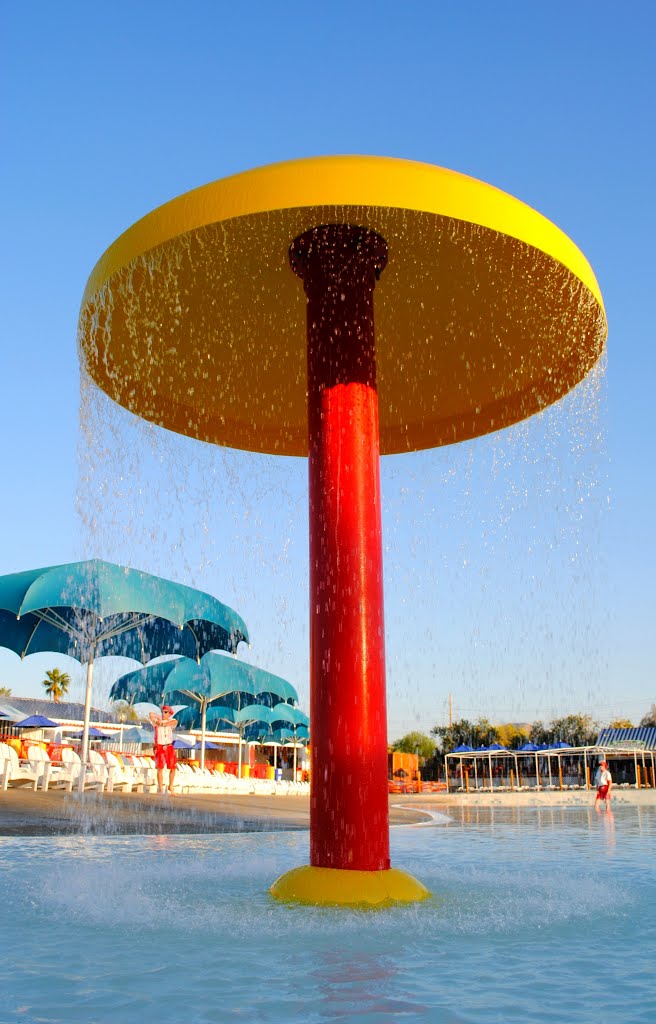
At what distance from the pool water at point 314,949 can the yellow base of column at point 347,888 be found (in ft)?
0.54

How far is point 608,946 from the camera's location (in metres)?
3.59

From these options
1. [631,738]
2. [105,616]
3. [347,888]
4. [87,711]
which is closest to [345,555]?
[347,888]

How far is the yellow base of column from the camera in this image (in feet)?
15.3

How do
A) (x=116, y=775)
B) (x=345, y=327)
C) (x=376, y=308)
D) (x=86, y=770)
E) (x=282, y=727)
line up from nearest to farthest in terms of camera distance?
1. (x=345, y=327)
2. (x=376, y=308)
3. (x=86, y=770)
4. (x=116, y=775)
5. (x=282, y=727)

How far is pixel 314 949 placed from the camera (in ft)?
11.4

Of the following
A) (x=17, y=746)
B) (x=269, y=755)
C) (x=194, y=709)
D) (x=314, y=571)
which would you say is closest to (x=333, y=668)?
(x=314, y=571)

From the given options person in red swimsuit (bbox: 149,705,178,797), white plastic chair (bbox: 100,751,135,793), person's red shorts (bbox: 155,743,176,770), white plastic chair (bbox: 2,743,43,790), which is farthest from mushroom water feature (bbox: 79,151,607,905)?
white plastic chair (bbox: 100,751,135,793)

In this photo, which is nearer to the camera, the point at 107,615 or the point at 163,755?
the point at 107,615

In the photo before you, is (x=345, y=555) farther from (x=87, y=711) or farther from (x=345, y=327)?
(x=87, y=711)

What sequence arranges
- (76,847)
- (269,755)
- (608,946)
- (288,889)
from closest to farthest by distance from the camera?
(608,946) → (288,889) → (76,847) → (269,755)

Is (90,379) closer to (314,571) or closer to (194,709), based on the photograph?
(314,571)

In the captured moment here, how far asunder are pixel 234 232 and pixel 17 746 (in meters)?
15.6

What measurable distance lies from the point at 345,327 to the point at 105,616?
37.8ft

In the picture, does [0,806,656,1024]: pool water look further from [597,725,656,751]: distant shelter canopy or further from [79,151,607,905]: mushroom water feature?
[597,725,656,751]: distant shelter canopy
